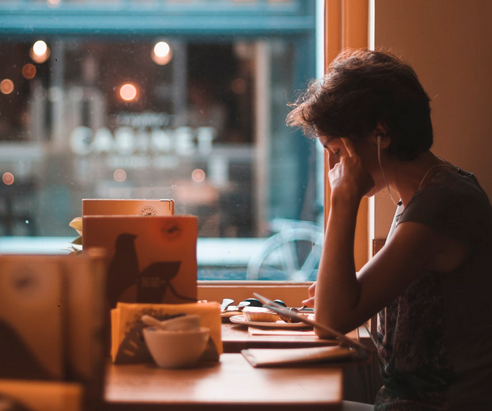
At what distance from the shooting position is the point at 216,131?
2180mm

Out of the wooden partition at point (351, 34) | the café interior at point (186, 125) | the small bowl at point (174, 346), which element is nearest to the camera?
the small bowl at point (174, 346)

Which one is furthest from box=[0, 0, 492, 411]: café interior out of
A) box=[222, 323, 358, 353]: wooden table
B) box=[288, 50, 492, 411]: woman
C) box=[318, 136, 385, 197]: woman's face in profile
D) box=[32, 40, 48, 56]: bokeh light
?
box=[222, 323, 358, 353]: wooden table

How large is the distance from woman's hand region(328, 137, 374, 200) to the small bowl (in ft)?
1.71

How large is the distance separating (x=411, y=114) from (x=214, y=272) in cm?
114

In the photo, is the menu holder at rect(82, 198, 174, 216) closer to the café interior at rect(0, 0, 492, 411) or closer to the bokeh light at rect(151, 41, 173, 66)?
the café interior at rect(0, 0, 492, 411)

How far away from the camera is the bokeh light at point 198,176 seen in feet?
7.11

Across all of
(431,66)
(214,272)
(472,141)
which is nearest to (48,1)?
(214,272)

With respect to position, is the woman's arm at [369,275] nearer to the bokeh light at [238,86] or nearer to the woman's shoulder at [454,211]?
the woman's shoulder at [454,211]

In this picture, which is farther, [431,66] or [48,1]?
[48,1]

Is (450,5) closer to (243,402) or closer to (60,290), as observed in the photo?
(243,402)

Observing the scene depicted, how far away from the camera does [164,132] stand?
2.17 meters

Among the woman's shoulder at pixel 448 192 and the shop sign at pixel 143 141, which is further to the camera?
the shop sign at pixel 143 141

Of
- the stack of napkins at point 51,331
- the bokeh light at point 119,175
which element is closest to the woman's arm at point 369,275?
the stack of napkins at point 51,331

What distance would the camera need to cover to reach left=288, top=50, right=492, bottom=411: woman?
3.62 ft
